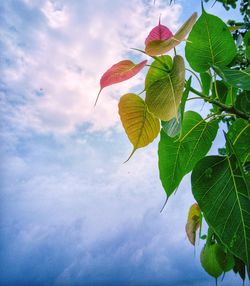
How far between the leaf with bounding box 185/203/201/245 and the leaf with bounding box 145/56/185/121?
0.35 metres

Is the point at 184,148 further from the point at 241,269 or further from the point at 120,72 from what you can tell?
the point at 241,269

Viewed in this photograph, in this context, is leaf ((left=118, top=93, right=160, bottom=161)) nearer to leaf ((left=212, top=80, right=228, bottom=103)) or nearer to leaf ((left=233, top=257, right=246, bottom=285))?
leaf ((left=212, top=80, right=228, bottom=103))

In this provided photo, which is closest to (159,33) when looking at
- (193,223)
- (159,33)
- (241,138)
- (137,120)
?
(159,33)

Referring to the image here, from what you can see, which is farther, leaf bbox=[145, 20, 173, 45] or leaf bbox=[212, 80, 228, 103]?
leaf bbox=[212, 80, 228, 103]

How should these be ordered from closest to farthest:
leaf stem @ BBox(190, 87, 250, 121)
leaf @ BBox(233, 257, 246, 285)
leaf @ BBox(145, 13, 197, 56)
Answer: leaf @ BBox(145, 13, 197, 56) → leaf stem @ BBox(190, 87, 250, 121) → leaf @ BBox(233, 257, 246, 285)

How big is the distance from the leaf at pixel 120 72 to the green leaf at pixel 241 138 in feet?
→ 0.64

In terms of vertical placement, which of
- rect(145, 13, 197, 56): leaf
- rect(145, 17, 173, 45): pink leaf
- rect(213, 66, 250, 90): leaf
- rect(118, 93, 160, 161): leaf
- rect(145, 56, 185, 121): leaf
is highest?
rect(145, 17, 173, 45): pink leaf

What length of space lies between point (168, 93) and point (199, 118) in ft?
0.49

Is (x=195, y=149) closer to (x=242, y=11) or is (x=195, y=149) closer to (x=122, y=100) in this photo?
(x=122, y=100)

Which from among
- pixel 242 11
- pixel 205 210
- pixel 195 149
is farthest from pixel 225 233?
pixel 242 11

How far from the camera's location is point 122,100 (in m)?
0.37

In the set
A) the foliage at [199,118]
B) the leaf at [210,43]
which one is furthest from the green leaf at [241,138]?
the leaf at [210,43]

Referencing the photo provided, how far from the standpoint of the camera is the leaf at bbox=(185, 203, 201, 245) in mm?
598

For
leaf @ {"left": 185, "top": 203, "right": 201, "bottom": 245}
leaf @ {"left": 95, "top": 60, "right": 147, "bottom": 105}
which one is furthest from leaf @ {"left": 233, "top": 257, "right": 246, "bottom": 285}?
leaf @ {"left": 95, "top": 60, "right": 147, "bottom": 105}
